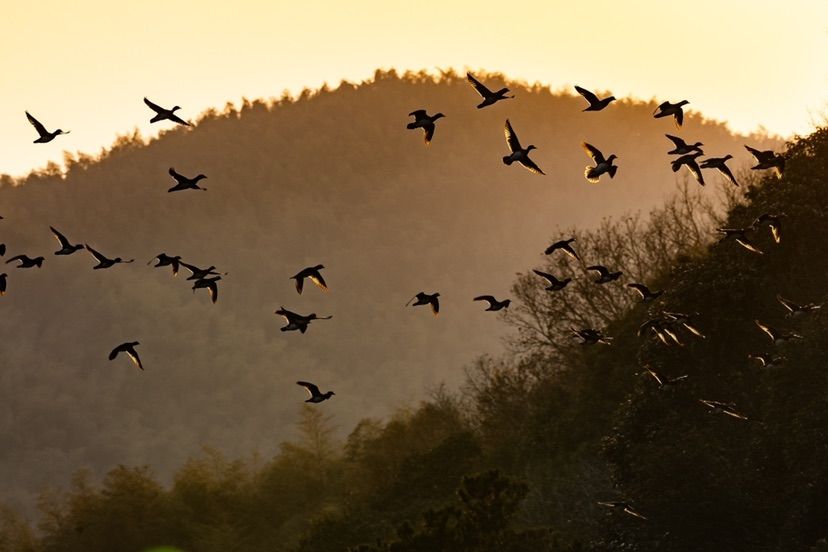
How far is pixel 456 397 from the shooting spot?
356 feet

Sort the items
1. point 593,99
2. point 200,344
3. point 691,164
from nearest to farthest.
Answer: point 593,99 → point 691,164 → point 200,344

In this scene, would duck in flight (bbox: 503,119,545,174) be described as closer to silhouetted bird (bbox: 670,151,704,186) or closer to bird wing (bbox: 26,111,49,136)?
silhouetted bird (bbox: 670,151,704,186)

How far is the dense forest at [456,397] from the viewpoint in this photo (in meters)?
41.4

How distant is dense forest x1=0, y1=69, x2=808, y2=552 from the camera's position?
1630 inches

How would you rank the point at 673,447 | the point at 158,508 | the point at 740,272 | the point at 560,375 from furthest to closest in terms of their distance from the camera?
the point at 158,508 → the point at 560,375 → the point at 740,272 → the point at 673,447

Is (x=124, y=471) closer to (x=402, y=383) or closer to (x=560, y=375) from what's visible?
(x=560, y=375)

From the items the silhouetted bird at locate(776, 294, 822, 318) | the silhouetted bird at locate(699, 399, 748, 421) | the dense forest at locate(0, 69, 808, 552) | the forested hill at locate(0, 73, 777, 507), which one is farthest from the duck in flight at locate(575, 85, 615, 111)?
the forested hill at locate(0, 73, 777, 507)

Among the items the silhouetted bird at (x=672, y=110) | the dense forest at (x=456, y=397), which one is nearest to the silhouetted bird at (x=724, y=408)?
the dense forest at (x=456, y=397)

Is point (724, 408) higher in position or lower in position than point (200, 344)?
lower

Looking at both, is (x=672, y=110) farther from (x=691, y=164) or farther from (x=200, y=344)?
(x=200, y=344)

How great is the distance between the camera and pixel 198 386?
554ft

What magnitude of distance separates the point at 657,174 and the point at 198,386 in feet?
215

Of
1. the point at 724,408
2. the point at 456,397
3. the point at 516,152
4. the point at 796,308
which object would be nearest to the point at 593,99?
the point at 516,152

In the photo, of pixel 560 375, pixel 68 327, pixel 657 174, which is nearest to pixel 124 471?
pixel 560 375
